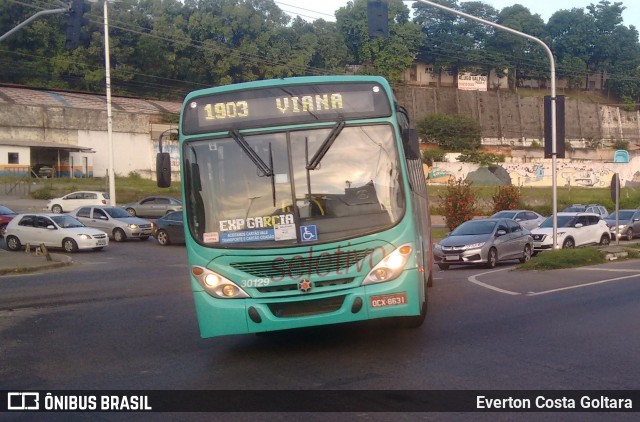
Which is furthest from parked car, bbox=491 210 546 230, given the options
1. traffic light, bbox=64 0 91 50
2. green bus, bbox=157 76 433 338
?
green bus, bbox=157 76 433 338

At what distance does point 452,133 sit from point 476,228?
5798 centimetres

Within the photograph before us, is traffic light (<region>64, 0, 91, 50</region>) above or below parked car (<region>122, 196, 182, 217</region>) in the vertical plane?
above

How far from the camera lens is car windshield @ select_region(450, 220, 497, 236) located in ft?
77.7

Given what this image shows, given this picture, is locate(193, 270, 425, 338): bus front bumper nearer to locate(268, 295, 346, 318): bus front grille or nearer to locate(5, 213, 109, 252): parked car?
locate(268, 295, 346, 318): bus front grille

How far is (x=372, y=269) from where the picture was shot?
9.09 meters

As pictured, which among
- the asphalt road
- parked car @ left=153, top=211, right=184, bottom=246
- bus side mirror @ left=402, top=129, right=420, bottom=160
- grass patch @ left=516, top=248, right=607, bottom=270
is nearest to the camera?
the asphalt road

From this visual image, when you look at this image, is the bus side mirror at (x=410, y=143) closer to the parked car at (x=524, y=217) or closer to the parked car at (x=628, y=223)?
the parked car at (x=524, y=217)

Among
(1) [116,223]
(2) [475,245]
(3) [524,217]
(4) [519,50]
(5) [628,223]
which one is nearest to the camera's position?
(2) [475,245]

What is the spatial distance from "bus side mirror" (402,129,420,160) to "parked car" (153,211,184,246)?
22.8 metres

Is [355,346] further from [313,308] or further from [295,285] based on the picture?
[295,285]

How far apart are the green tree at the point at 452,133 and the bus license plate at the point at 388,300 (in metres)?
71.7

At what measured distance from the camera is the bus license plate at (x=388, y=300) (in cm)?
905

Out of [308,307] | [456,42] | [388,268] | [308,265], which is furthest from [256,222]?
[456,42]

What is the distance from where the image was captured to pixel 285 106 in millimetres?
9492
